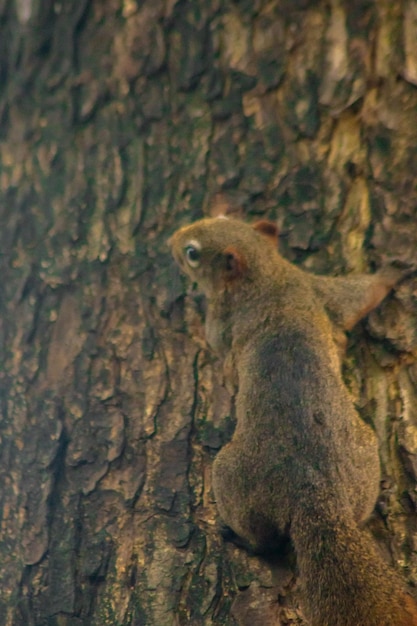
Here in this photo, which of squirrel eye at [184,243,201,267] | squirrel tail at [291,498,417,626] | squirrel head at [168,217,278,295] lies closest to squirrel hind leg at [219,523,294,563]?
squirrel tail at [291,498,417,626]

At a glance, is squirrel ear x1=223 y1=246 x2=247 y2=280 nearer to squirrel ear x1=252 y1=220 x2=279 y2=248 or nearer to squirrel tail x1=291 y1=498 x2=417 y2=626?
squirrel ear x1=252 y1=220 x2=279 y2=248

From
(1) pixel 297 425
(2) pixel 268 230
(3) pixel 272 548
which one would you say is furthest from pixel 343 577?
(2) pixel 268 230

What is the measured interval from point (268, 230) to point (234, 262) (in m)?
0.33

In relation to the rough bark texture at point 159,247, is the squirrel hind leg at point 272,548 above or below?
below

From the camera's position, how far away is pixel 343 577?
2.29 metres

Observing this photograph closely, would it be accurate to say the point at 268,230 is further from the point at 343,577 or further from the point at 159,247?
the point at 343,577

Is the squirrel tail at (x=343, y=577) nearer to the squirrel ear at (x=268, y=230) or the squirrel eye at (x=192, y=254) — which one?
Answer: the squirrel ear at (x=268, y=230)

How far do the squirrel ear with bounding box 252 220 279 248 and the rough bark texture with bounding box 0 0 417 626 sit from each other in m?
0.07

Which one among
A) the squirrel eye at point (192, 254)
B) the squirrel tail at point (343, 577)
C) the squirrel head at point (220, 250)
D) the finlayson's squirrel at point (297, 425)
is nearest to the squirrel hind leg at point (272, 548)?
the finlayson's squirrel at point (297, 425)

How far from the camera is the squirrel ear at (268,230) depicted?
11.2ft

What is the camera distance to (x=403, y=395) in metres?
2.80

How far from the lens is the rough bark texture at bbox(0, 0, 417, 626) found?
2900 millimetres

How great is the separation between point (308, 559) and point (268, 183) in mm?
1965

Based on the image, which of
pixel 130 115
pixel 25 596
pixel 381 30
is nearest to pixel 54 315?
pixel 130 115
